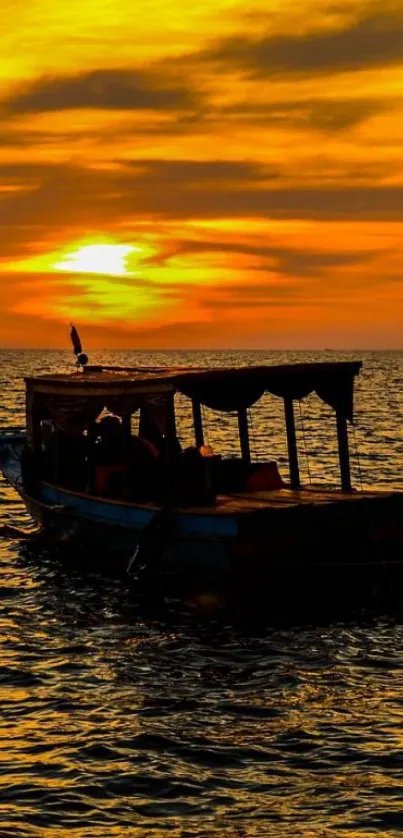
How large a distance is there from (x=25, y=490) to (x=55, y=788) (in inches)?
570

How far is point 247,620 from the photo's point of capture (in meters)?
17.5

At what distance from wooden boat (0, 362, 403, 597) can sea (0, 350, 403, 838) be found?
0.84 m

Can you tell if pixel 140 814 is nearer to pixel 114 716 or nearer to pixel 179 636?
pixel 114 716

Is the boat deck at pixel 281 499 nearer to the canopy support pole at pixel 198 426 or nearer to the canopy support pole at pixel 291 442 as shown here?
the canopy support pole at pixel 291 442

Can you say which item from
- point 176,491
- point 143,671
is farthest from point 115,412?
point 143,671

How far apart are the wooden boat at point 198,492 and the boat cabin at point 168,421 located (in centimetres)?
3

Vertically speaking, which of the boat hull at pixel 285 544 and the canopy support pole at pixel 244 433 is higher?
the canopy support pole at pixel 244 433

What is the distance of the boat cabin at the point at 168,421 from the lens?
20.2 meters

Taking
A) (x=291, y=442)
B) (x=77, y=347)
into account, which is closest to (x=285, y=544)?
(x=291, y=442)

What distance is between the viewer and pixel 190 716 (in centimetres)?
1305

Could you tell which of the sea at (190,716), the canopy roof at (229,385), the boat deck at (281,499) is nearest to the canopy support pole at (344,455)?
the canopy roof at (229,385)

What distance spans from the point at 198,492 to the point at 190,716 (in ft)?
22.9

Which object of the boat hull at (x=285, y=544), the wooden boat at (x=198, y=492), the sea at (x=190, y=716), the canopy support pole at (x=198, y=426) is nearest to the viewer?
the sea at (x=190, y=716)

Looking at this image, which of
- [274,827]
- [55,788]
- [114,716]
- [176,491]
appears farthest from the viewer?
[176,491]
